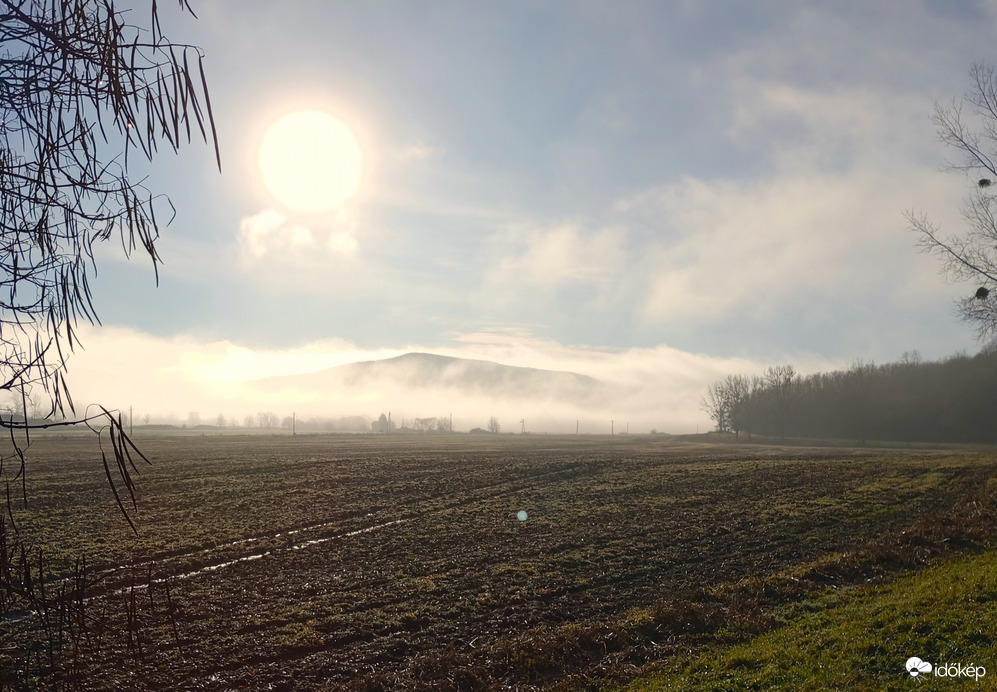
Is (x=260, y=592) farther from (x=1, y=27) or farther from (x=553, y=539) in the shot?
(x=1, y=27)

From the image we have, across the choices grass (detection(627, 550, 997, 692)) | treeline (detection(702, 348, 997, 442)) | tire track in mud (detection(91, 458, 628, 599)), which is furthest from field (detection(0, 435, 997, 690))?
treeline (detection(702, 348, 997, 442))

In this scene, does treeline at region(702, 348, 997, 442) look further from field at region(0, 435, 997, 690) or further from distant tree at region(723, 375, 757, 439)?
field at region(0, 435, 997, 690)

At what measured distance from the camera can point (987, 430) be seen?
318ft

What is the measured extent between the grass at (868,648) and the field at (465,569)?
0.47 meters

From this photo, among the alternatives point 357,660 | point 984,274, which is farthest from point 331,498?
point 984,274

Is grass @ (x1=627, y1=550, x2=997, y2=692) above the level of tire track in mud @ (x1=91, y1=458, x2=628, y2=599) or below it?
above
